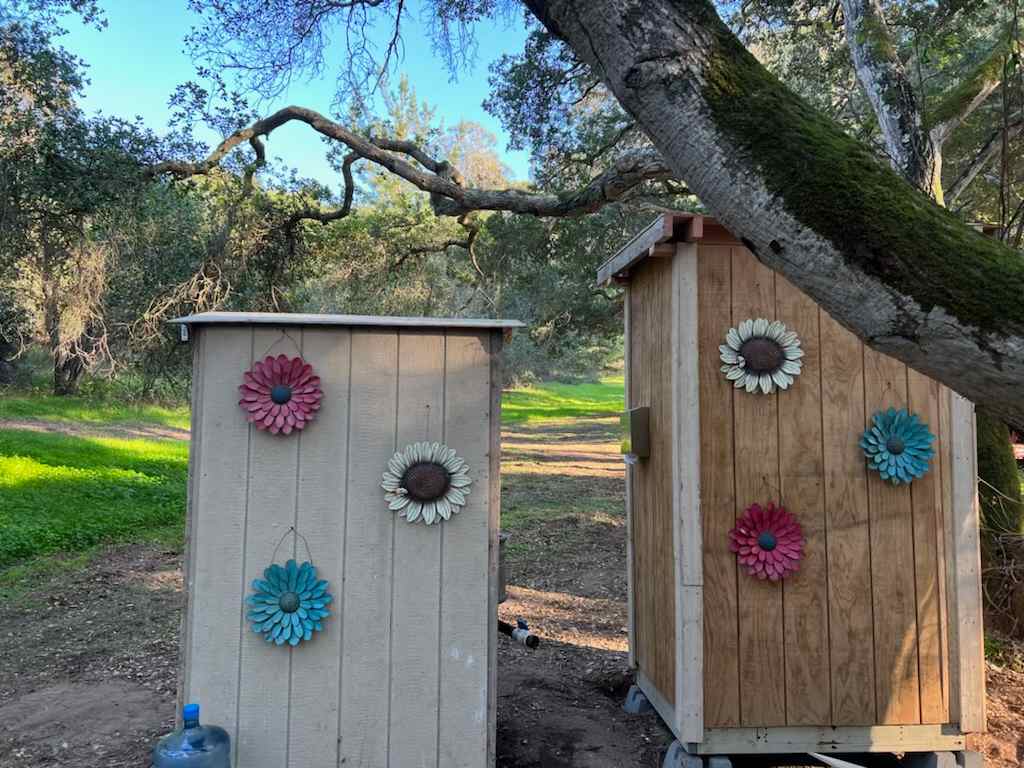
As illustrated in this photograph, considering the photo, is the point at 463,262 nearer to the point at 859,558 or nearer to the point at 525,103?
the point at 525,103

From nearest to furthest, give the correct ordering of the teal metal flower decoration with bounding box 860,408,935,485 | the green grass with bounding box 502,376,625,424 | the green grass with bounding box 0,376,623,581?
the teal metal flower decoration with bounding box 860,408,935,485
the green grass with bounding box 0,376,623,581
the green grass with bounding box 502,376,625,424

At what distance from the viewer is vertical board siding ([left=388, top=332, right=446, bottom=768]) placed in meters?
2.72

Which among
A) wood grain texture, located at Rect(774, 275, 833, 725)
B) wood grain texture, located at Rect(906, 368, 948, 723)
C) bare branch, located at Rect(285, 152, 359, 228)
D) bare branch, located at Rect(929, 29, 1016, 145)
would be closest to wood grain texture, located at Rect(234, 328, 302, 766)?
wood grain texture, located at Rect(774, 275, 833, 725)

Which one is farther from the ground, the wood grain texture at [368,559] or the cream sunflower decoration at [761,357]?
the cream sunflower decoration at [761,357]

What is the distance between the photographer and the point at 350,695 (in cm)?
272

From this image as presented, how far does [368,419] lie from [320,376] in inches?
9.6

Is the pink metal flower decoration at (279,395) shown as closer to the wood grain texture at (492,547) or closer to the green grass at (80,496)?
the wood grain texture at (492,547)

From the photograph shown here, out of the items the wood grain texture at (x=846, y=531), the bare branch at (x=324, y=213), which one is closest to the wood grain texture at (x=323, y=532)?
the wood grain texture at (x=846, y=531)

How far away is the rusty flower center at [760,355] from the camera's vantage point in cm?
324

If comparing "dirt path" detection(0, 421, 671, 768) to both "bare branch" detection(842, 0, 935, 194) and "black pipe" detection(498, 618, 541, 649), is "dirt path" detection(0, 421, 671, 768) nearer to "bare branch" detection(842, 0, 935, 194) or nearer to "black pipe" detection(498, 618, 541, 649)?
"black pipe" detection(498, 618, 541, 649)

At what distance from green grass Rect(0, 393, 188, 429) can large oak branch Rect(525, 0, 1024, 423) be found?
47.6 ft

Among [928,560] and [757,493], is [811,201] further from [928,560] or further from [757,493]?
[928,560]

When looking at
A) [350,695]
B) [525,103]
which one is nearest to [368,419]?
[350,695]

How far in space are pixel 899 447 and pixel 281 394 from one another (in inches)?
103
